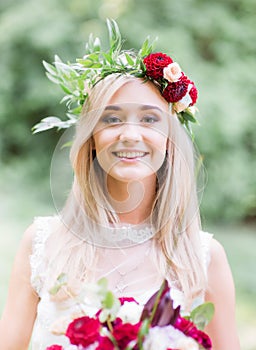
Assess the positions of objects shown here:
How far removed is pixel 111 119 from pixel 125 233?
341mm

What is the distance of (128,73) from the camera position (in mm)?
1851

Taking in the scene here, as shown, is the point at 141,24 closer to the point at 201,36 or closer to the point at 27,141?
the point at 201,36

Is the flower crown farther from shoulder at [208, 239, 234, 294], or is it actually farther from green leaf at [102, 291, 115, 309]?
green leaf at [102, 291, 115, 309]

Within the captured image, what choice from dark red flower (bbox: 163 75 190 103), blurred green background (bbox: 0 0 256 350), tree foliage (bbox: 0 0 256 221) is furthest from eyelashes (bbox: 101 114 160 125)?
tree foliage (bbox: 0 0 256 221)

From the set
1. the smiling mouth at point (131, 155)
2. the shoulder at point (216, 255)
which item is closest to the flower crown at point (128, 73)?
the smiling mouth at point (131, 155)

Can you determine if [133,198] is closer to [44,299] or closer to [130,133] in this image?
[130,133]

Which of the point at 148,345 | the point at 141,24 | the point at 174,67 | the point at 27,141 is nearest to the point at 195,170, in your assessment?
the point at 174,67

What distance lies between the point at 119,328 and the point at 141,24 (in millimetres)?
5681

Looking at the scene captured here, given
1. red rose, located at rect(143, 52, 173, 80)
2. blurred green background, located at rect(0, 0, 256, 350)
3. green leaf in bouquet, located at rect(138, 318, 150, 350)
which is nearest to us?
green leaf in bouquet, located at rect(138, 318, 150, 350)

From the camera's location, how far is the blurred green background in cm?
648

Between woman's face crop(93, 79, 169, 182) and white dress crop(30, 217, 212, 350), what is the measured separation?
1.15 feet

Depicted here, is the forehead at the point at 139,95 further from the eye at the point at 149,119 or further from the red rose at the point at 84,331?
the red rose at the point at 84,331

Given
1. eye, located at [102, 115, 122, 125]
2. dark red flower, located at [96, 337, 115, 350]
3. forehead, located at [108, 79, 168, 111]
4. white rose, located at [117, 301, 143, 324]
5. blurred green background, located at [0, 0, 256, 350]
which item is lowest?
dark red flower, located at [96, 337, 115, 350]

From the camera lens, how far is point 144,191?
6.12ft
